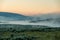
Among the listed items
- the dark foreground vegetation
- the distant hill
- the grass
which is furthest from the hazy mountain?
the grass

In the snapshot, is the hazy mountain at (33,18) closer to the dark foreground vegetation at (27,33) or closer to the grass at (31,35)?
the dark foreground vegetation at (27,33)

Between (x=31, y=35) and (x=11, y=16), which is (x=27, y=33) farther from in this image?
(x=11, y=16)

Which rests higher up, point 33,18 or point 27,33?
point 33,18

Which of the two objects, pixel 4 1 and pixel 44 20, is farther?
pixel 4 1

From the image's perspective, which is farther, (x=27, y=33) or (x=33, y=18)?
(x=33, y=18)

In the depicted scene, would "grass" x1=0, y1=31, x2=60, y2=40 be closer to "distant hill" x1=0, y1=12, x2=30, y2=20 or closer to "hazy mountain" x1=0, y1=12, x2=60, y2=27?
"hazy mountain" x1=0, y1=12, x2=60, y2=27

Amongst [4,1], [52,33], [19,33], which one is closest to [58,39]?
[52,33]

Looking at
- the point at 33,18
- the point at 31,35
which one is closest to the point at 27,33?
the point at 31,35

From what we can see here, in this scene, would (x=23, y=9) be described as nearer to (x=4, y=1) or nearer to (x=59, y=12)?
(x=4, y=1)
